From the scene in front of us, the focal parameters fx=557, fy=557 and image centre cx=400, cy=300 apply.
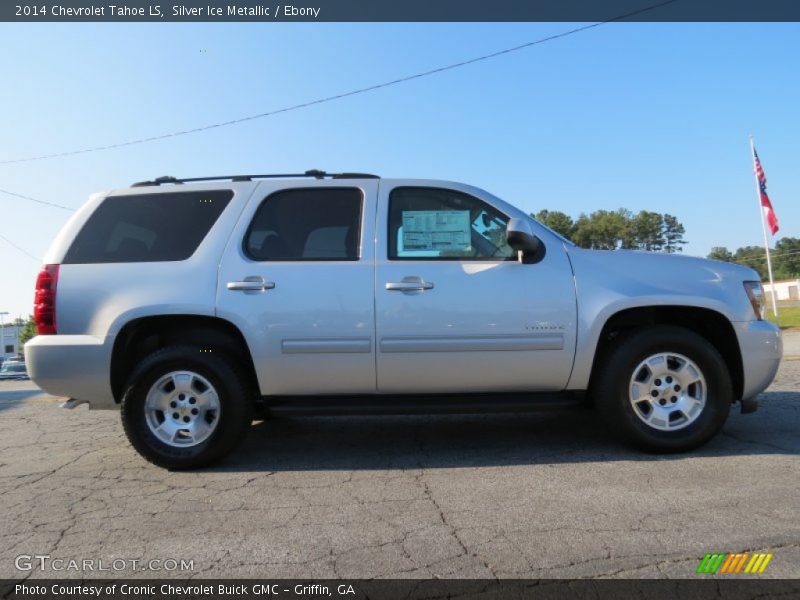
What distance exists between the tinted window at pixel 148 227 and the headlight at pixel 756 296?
382 cm

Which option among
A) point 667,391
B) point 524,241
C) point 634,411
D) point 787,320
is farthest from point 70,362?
point 787,320

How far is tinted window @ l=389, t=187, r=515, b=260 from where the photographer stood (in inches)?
156

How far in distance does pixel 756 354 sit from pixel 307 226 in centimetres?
330

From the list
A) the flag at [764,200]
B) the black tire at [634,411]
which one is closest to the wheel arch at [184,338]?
the black tire at [634,411]

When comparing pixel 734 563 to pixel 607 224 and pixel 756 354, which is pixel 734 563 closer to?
pixel 756 354

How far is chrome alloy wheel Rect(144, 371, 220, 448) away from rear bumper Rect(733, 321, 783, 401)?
12.0 feet

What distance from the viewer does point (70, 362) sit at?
3.79 metres

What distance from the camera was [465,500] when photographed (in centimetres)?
314

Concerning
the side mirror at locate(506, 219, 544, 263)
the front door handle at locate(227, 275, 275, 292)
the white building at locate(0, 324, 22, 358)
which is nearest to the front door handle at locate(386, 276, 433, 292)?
the side mirror at locate(506, 219, 544, 263)

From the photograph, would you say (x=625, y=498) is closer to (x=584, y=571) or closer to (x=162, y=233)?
(x=584, y=571)

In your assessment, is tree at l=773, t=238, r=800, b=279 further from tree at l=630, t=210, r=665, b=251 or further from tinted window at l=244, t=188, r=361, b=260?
tinted window at l=244, t=188, r=361, b=260

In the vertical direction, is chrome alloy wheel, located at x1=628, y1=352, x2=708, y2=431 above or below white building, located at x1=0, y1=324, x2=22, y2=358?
above

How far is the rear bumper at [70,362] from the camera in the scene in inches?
149
